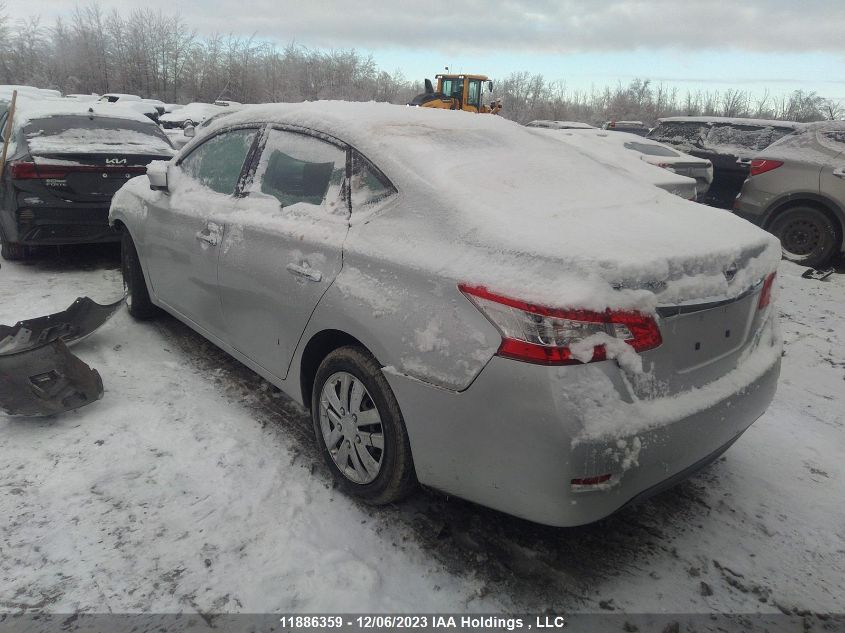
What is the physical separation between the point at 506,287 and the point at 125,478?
6.77ft

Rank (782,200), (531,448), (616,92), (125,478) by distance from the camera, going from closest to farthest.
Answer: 1. (531,448)
2. (125,478)
3. (782,200)
4. (616,92)

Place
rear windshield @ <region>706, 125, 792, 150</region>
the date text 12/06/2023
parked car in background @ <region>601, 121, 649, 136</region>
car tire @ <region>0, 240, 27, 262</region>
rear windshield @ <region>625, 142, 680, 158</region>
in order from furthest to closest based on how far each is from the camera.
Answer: parked car in background @ <region>601, 121, 649, 136</region> → rear windshield @ <region>706, 125, 792, 150</region> → rear windshield @ <region>625, 142, 680, 158</region> → car tire @ <region>0, 240, 27, 262</region> → the date text 12/06/2023

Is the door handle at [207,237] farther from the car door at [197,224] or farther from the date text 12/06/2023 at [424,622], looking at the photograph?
the date text 12/06/2023 at [424,622]

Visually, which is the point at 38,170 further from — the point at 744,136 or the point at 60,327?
the point at 744,136

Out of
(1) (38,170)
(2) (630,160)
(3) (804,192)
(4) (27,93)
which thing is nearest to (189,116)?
(4) (27,93)

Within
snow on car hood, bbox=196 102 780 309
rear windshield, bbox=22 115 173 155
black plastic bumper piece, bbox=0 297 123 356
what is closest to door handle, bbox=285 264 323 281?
snow on car hood, bbox=196 102 780 309

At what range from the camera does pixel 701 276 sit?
6.57 ft

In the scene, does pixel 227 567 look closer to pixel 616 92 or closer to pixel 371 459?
pixel 371 459

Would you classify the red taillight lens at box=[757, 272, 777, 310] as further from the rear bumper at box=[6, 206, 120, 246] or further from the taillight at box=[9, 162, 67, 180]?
the taillight at box=[9, 162, 67, 180]

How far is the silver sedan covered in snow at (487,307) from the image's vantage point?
182 cm

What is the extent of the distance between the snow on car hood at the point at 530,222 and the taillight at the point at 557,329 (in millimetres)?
42

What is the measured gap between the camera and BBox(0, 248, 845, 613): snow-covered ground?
211cm

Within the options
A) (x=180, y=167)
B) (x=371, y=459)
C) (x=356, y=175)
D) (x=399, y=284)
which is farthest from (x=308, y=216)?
(x=180, y=167)

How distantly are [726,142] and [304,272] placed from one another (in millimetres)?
10402
